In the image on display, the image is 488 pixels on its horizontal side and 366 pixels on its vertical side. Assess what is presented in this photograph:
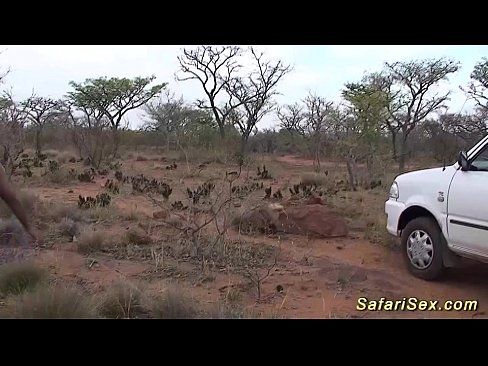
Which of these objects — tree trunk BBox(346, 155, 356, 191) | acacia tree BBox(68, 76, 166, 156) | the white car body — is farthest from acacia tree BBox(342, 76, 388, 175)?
acacia tree BBox(68, 76, 166, 156)

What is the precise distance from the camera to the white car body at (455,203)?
13.9ft

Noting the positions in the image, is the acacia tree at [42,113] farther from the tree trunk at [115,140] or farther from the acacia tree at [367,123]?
the acacia tree at [367,123]

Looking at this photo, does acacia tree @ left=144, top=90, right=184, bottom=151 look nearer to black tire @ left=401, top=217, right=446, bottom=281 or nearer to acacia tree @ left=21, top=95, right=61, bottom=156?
acacia tree @ left=21, top=95, right=61, bottom=156

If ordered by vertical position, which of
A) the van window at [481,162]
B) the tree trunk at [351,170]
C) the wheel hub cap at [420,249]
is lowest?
the wheel hub cap at [420,249]

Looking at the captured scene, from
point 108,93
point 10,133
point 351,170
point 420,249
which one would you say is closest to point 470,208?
point 420,249

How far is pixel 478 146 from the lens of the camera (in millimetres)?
4594

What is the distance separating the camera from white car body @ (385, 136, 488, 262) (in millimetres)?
4238

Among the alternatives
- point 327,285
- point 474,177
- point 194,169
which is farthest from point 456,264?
point 194,169

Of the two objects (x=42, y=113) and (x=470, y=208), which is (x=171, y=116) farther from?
(x=470, y=208)

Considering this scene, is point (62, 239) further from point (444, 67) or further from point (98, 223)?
point (444, 67)

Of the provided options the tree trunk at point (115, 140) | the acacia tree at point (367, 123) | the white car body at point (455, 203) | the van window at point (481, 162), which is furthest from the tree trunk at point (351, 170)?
the tree trunk at point (115, 140)

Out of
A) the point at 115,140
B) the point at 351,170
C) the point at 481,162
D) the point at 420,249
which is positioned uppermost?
the point at 115,140

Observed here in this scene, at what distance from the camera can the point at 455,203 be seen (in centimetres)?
450
